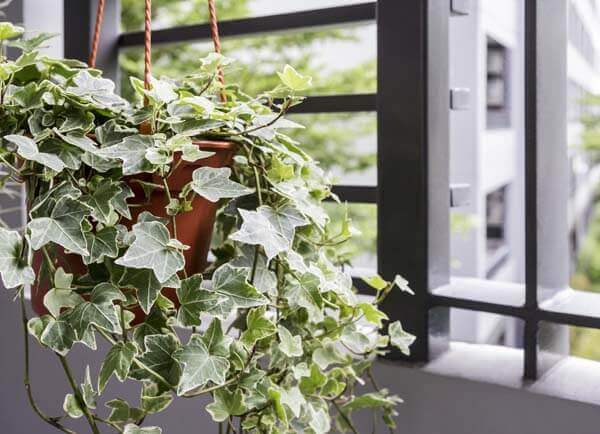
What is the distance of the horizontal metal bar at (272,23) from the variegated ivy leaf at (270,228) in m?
0.46

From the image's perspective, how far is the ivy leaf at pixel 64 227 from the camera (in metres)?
0.53

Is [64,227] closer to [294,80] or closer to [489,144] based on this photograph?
[294,80]

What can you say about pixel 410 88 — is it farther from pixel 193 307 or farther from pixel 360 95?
pixel 193 307

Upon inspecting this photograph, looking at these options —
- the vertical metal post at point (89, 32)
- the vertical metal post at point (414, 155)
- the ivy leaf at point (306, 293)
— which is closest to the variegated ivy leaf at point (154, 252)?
the ivy leaf at point (306, 293)

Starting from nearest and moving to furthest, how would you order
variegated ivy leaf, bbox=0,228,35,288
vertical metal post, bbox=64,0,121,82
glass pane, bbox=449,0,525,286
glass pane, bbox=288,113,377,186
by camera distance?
variegated ivy leaf, bbox=0,228,35,288, vertical metal post, bbox=64,0,121,82, glass pane, bbox=288,113,377,186, glass pane, bbox=449,0,525,286

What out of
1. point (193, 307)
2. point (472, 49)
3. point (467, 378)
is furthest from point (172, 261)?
point (472, 49)

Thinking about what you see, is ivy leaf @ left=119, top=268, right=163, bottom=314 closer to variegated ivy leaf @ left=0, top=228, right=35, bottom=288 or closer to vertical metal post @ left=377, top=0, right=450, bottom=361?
variegated ivy leaf @ left=0, top=228, right=35, bottom=288

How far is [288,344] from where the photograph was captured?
2.16 ft

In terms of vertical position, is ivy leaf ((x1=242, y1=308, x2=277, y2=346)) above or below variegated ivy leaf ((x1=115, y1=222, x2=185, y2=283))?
below

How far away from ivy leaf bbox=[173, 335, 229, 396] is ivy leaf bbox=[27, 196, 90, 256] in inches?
4.5

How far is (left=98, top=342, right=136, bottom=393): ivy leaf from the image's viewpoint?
57cm

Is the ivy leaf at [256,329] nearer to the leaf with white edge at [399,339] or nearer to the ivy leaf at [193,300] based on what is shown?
the ivy leaf at [193,300]

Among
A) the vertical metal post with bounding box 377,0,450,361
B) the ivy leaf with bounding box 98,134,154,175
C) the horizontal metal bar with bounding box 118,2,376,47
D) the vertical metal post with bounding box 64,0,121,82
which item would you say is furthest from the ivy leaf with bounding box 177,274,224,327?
the vertical metal post with bounding box 64,0,121,82

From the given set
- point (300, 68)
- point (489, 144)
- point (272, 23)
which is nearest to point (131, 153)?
point (272, 23)
